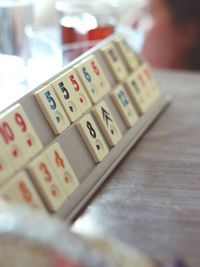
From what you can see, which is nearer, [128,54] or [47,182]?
[47,182]

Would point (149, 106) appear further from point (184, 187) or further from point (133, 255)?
point (133, 255)

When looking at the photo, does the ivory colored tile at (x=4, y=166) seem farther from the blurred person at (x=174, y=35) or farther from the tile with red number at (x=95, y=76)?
the blurred person at (x=174, y=35)

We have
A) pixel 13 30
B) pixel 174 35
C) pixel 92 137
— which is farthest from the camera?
pixel 174 35

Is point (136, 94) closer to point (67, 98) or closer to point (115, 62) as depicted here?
point (115, 62)

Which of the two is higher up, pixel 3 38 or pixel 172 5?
pixel 3 38

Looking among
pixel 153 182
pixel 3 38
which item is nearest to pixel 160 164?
pixel 153 182

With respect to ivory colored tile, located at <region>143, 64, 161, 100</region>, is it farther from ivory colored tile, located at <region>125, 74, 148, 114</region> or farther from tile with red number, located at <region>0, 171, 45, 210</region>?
tile with red number, located at <region>0, 171, 45, 210</region>

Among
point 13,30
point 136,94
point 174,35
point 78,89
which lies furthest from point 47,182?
point 174,35
